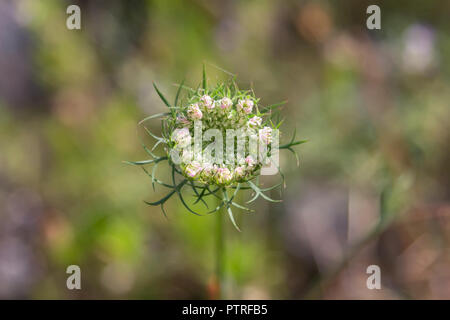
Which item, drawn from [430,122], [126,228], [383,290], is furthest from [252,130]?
[430,122]

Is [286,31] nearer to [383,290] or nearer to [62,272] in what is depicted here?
[383,290]

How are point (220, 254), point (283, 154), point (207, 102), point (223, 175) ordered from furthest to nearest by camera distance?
1. point (283, 154)
2. point (220, 254)
3. point (207, 102)
4. point (223, 175)

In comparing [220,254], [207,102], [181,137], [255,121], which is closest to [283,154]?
[220,254]

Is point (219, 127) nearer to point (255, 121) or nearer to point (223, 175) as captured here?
point (255, 121)

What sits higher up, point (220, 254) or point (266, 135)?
point (266, 135)

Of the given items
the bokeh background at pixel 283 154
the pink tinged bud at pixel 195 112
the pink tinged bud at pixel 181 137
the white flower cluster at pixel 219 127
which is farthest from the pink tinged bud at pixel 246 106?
the bokeh background at pixel 283 154

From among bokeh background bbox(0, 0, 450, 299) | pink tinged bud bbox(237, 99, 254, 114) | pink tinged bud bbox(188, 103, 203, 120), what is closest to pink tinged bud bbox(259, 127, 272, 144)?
pink tinged bud bbox(237, 99, 254, 114)

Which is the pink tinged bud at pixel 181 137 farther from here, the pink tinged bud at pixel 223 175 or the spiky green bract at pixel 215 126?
the pink tinged bud at pixel 223 175
